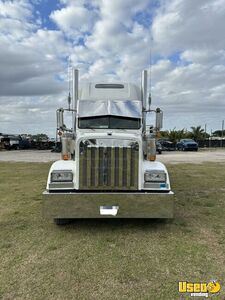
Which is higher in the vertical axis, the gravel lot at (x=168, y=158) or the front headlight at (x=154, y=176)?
the front headlight at (x=154, y=176)

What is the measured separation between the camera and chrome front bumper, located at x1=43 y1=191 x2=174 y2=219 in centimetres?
493

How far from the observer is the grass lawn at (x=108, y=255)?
10.8ft

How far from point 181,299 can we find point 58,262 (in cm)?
173

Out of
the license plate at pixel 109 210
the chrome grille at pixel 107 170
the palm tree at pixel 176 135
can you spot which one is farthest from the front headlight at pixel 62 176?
the palm tree at pixel 176 135

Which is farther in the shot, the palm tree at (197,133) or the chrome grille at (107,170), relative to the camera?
the palm tree at (197,133)

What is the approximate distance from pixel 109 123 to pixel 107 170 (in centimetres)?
171

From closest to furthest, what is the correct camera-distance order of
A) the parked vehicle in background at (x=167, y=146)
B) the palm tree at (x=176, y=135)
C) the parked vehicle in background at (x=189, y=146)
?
the parked vehicle in background at (x=189, y=146) → the parked vehicle in background at (x=167, y=146) → the palm tree at (x=176, y=135)

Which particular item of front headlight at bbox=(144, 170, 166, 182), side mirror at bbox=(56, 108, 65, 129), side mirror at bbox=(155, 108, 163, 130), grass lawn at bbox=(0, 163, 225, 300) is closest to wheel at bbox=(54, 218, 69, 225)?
grass lawn at bbox=(0, 163, 225, 300)

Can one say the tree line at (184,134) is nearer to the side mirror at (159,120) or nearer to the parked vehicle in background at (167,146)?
the parked vehicle in background at (167,146)

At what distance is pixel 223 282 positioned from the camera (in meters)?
3.43

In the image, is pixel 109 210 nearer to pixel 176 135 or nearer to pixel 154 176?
pixel 154 176

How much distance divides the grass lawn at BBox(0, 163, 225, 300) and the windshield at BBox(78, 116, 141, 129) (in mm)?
2086

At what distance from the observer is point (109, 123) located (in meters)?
6.49

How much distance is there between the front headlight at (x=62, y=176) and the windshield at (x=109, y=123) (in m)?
1.64
